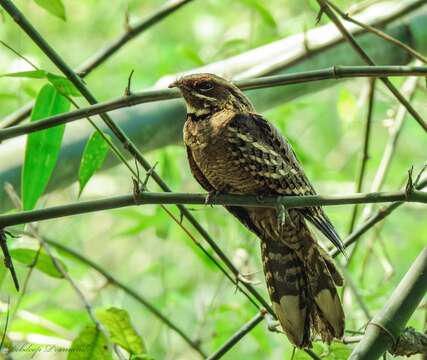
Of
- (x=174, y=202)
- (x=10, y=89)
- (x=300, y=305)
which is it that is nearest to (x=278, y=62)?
(x=300, y=305)

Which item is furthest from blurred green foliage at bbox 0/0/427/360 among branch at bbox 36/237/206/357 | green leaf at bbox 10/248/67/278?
green leaf at bbox 10/248/67/278

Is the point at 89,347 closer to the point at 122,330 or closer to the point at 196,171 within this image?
the point at 122,330

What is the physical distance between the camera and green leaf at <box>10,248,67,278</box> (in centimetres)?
234

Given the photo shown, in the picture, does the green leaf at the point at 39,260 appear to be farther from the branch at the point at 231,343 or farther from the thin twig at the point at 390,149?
the thin twig at the point at 390,149

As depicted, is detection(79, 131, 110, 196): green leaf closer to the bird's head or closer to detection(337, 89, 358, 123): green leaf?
the bird's head

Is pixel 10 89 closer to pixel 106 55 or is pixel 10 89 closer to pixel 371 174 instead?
pixel 106 55

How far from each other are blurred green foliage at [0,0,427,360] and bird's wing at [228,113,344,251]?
30.7 inches

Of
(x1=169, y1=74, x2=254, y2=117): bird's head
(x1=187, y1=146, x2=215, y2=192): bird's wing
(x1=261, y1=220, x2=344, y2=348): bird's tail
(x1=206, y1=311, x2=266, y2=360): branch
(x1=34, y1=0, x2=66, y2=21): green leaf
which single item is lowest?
(x1=206, y1=311, x2=266, y2=360): branch

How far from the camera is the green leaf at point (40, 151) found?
2.11 metres

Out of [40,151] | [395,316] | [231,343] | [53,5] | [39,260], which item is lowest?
[395,316]

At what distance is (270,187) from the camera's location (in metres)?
2.43

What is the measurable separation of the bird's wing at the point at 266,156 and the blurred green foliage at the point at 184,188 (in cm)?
78

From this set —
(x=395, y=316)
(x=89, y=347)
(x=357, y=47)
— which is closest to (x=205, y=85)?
(x=357, y=47)

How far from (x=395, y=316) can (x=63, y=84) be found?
0.96 meters
